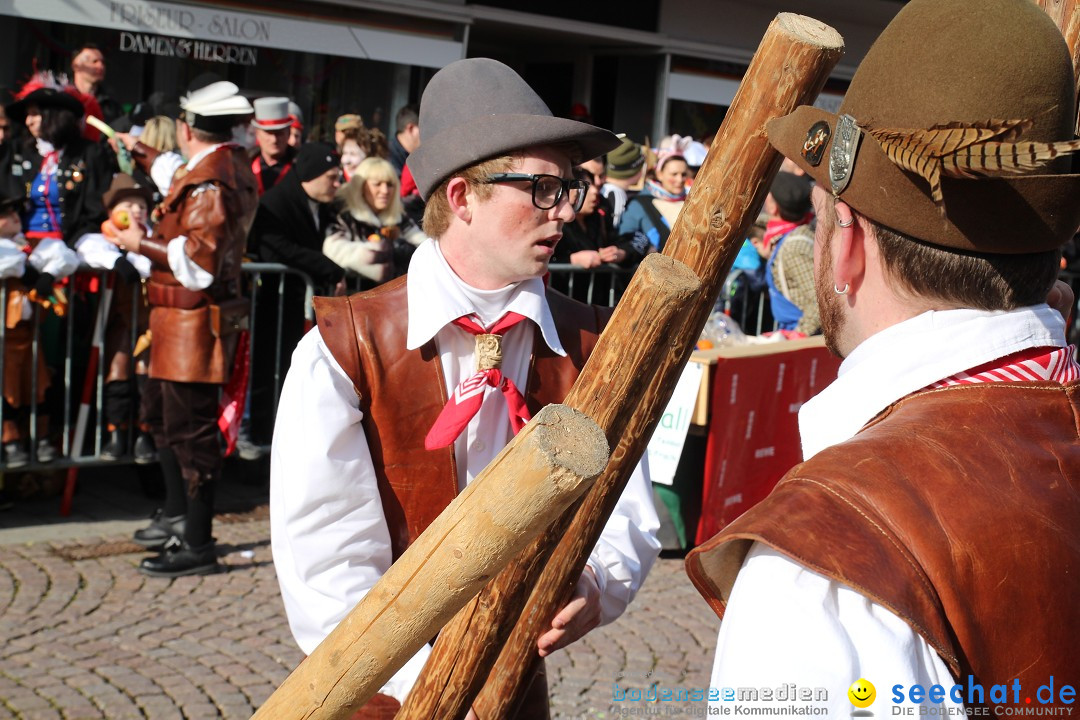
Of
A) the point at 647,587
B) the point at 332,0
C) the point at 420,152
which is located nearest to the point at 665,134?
the point at 332,0

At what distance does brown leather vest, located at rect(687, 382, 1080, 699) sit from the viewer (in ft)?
4.32

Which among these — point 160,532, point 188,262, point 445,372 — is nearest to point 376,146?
point 188,262

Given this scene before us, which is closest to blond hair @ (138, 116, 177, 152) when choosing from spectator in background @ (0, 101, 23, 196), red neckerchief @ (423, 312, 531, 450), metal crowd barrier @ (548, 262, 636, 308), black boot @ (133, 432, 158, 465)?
spectator in background @ (0, 101, 23, 196)

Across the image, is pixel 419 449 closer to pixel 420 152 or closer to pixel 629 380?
pixel 420 152

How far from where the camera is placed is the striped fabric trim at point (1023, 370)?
153 cm

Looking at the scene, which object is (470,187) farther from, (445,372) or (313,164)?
(313,164)

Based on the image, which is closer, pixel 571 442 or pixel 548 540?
pixel 571 442

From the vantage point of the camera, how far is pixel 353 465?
2438 mm

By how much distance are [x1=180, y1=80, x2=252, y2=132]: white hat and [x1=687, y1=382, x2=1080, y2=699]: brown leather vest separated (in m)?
4.91

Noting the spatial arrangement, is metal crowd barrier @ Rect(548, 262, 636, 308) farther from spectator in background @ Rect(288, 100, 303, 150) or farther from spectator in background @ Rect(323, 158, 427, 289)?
spectator in background @ Rect(288, 100, 303, 150)

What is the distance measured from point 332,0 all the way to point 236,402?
21.4ft

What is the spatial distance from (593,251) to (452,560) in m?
6.58

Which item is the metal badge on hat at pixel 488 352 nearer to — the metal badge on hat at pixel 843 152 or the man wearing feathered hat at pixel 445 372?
the man wearing feathered hat at pixel 445 372

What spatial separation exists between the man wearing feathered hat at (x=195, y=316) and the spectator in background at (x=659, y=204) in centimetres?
336
